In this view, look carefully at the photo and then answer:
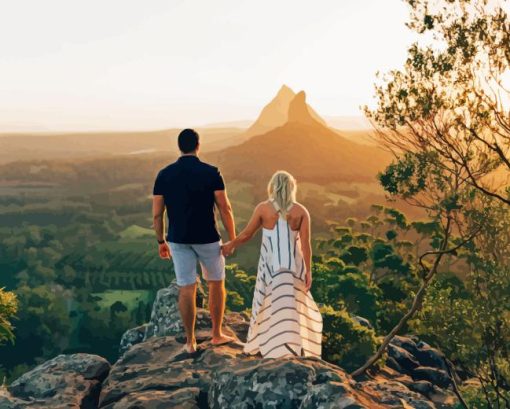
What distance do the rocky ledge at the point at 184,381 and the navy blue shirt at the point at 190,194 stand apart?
1531mm

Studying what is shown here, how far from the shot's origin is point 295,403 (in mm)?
6844

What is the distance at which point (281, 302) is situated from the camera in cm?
886

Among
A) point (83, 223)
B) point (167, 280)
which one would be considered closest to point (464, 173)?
point (167, 280)

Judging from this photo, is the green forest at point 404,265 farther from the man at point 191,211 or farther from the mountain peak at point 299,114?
the mountain peak at point 299,114

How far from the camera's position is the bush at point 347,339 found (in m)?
19.2

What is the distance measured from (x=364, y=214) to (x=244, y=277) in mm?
96206

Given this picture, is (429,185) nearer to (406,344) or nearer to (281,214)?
(281,214)

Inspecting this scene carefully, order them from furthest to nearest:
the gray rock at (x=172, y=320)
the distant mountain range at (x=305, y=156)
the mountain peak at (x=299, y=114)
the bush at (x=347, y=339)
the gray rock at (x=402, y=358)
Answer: the mountain peak at (x=299, y=114) < the distant mountain range at (x=305, y=156) < the gray rock at (x=402, y=358) < the bush at (x=347, y=339) < the gray rock at (x=172, y=320)

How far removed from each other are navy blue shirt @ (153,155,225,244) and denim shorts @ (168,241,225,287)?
0.35ft

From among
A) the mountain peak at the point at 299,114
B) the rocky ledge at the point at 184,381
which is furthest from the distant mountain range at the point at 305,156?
the rocky ledge at the point at 184,381

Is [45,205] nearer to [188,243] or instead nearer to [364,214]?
[364,214]

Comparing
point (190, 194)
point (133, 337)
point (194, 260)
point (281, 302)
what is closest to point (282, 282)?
point (281, 302)

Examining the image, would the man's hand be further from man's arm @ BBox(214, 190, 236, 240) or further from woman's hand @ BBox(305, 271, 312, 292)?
woman's hand @ BBox(305, 271, 312, 292)

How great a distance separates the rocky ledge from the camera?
6852mm
